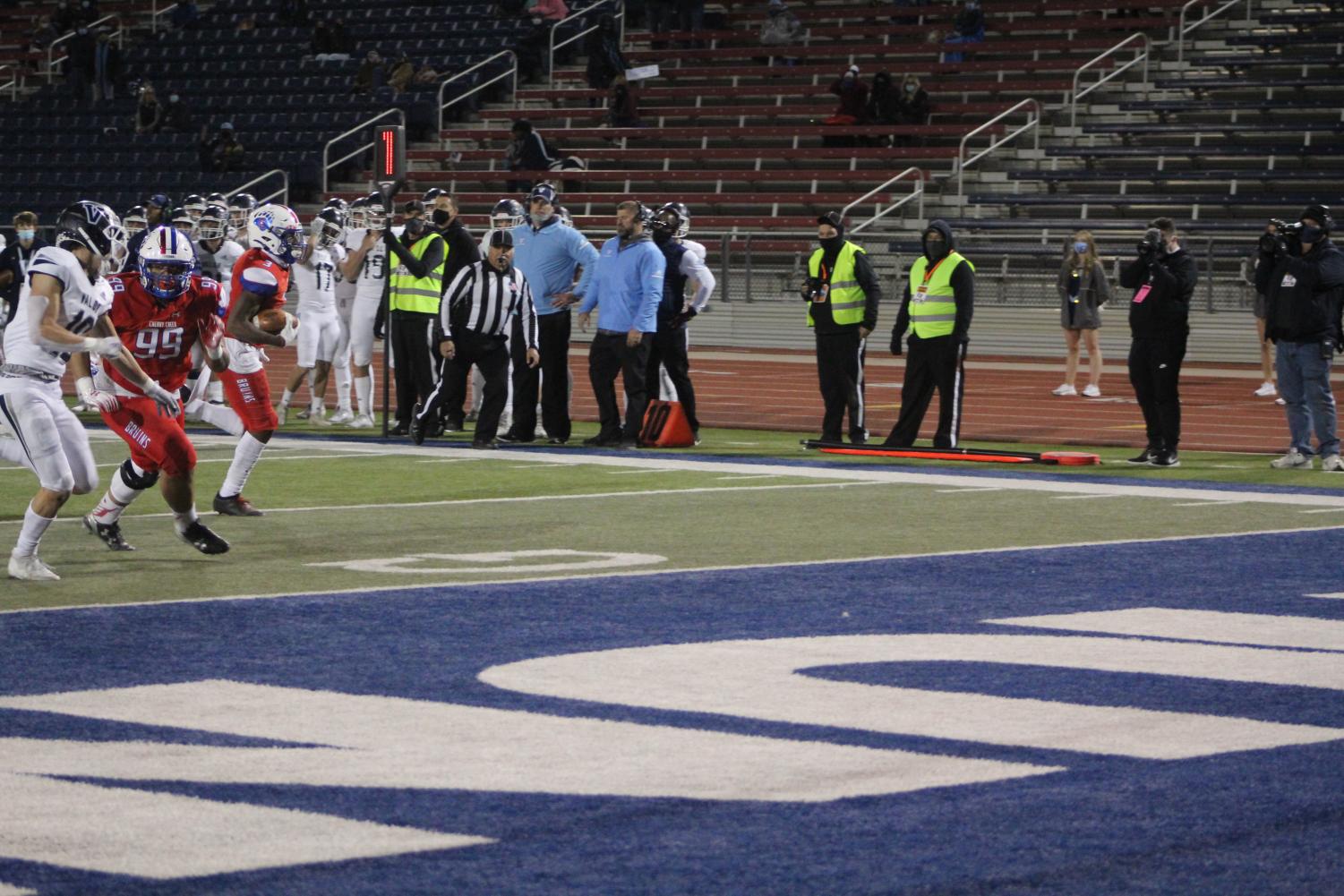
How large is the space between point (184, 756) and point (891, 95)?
27998 mm

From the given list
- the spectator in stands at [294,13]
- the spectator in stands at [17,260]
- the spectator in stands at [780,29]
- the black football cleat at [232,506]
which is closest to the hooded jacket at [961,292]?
the black football cleat at [232,506]

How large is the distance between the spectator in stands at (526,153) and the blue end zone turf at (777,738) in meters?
24.7

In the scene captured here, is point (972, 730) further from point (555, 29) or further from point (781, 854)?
point (555, 29)

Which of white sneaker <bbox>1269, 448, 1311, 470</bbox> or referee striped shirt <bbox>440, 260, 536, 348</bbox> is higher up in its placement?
referee striped shirt <bbox>440, 260, 536, 348</bbox>

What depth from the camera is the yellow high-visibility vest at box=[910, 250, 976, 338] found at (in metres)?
16.1

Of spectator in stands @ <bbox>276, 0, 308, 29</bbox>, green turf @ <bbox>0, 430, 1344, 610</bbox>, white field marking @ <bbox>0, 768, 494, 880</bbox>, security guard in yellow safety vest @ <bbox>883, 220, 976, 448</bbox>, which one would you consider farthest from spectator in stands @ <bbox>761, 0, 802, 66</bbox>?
white field marking @ <bbox>0, 768, 494, 880</bbox>

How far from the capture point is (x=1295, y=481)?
14523 millimetres

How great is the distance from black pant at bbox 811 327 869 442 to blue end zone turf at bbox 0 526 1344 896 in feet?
21.5

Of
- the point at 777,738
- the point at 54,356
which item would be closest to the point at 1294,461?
the point at 54,356

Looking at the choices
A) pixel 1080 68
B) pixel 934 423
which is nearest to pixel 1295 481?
pixel 934 423

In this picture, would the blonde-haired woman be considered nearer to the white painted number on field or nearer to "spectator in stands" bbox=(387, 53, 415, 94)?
the white painted number on field

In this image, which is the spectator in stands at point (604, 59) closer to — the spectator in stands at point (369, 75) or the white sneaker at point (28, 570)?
the spectator in stands at point (369, 75)

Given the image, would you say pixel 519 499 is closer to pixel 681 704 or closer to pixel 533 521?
pixel 533 521

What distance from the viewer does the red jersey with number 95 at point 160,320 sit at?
1091cm
